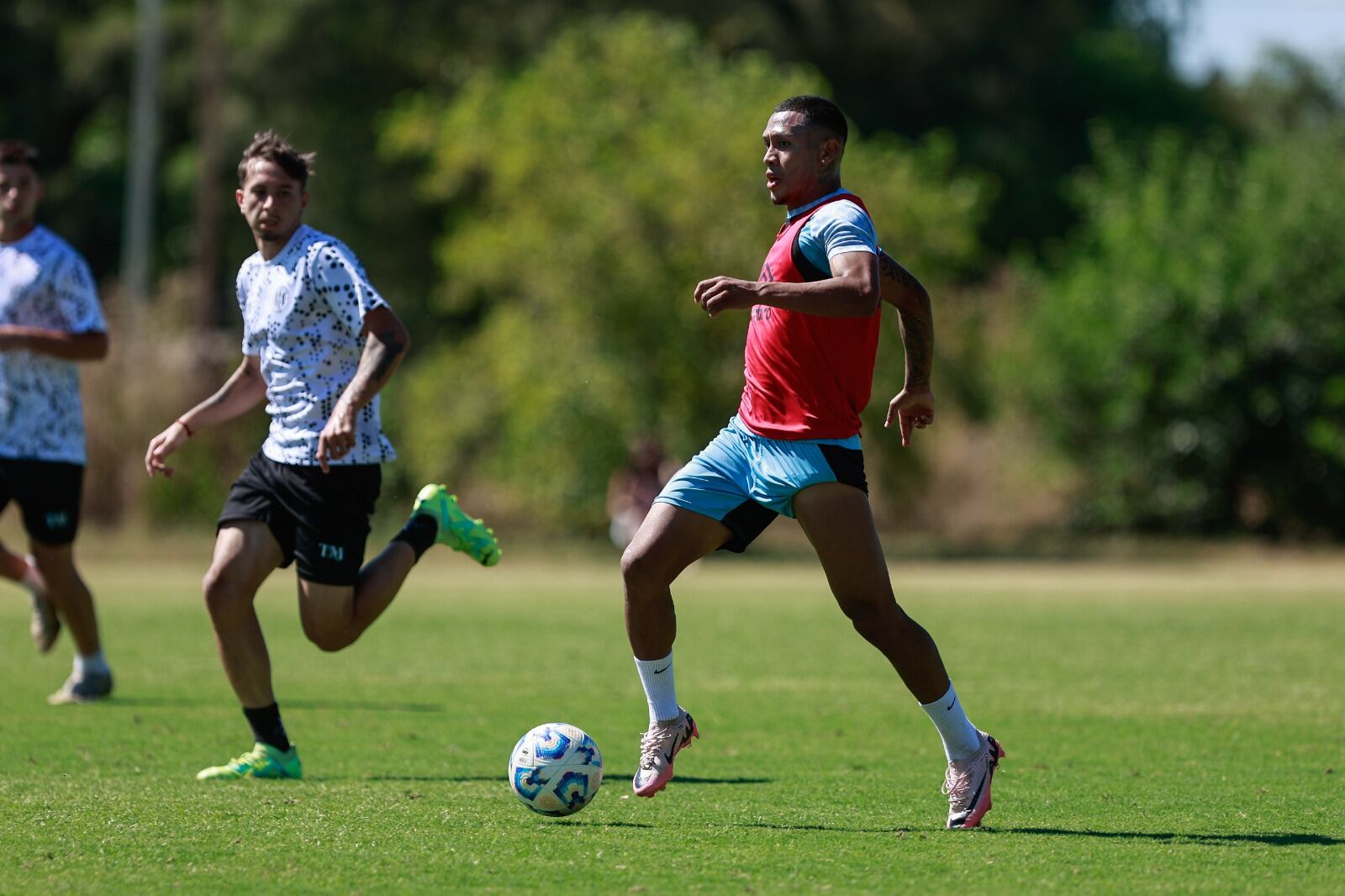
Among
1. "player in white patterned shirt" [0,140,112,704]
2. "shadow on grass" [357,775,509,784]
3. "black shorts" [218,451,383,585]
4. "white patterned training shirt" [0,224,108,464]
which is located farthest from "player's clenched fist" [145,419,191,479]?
"white patterned training shirt" [0,224,108,464]

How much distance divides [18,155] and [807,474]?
545 cm

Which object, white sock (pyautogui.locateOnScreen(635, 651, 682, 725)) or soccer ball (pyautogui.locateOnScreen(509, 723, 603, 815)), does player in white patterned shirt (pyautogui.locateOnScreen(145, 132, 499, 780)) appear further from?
white sock (pyautogui.locateOnScreen(635, 651, 682, 725))

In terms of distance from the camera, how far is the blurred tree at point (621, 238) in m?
28.1

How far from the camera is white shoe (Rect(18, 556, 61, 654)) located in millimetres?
→ 10648

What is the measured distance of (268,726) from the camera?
769cm

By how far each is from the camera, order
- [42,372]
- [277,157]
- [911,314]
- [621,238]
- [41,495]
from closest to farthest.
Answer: [911,314] → [277,157] → [41,495] → [42,372] → [621,238]

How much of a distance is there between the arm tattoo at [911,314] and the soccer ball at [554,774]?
1878mm

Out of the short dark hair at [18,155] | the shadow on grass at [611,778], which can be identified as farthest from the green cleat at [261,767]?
the short dark hair at [18,155]

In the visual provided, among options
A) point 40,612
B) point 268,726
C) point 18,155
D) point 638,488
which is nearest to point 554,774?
point 268,726

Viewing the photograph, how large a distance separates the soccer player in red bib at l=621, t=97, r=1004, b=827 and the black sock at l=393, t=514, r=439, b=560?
179 cm

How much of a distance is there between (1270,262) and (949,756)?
26.7 meters

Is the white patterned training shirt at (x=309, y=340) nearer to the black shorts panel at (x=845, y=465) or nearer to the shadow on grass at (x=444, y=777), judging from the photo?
the shadow on grass at (x=444, y=777)

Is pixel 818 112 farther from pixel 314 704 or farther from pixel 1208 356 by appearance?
pixel 1208 356

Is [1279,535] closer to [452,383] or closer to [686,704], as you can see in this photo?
[452,383]
